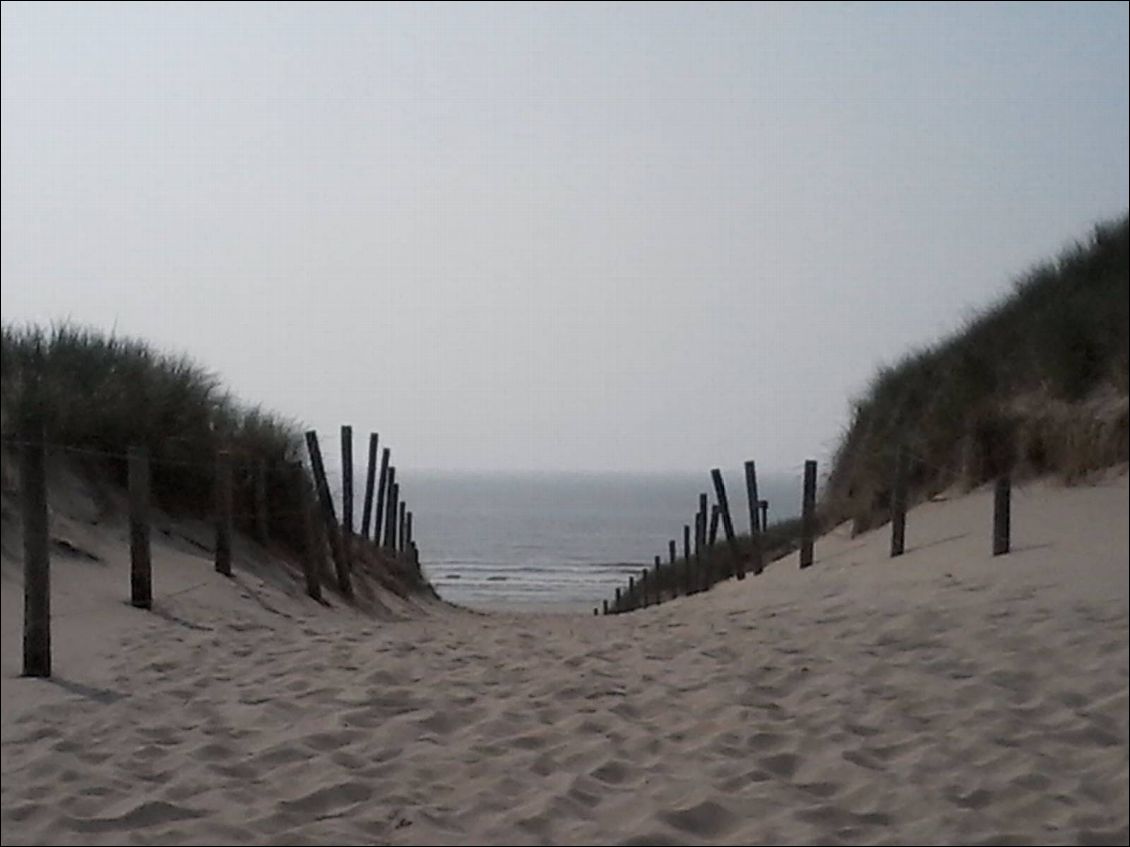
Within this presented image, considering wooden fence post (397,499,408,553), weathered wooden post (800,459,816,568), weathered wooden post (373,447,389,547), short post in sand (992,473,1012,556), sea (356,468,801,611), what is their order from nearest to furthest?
short post in sand (992,473,1012,556), weathered wooden post (800,459,816,568), weathered wooden post (373,447,389,547), wooden fence post (397,499,408,553), sea (356,468,801,611)

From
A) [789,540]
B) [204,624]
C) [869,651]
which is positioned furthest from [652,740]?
[789,540]

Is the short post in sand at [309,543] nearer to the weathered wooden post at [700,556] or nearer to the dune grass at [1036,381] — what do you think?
the dune grass at [1036,381]

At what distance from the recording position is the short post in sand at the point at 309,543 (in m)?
10.1

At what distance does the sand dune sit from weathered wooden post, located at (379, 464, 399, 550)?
38.3 feet

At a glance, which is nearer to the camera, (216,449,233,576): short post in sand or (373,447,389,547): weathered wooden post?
(216,449,233,576): short post in sand

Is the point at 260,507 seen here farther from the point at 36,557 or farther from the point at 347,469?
the point at 36,557

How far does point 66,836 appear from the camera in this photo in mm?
3508

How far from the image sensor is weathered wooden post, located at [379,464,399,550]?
17.6 m

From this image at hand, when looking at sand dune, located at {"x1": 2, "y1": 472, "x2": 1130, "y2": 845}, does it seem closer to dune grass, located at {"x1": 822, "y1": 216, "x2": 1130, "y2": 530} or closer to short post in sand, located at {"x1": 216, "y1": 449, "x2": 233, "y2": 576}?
dune grass, located at {"x1": 822, "y1": 216, "x2": 1130, "y2": 530}

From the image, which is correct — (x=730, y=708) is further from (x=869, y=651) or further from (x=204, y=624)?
(x=204, y=624)

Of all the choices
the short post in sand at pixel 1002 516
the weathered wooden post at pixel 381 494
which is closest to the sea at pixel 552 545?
the weathered wooden post at pixel 381 494

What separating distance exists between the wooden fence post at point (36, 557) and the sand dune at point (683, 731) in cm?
16

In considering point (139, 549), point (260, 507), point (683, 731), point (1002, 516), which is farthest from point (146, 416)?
point (1002, 516)

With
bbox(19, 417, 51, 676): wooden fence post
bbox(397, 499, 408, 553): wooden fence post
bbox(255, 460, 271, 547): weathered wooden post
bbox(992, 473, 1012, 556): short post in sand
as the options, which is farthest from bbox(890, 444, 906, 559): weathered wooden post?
bbox(397, 499, 408, 553): wooden fence post
